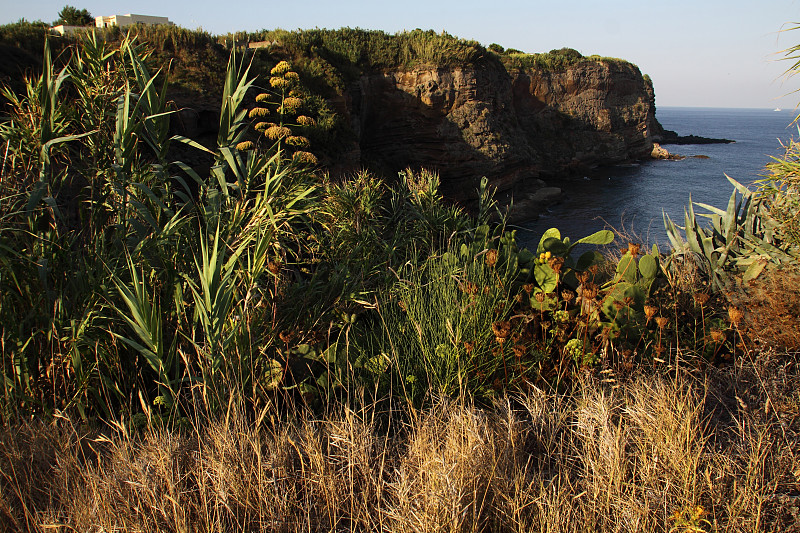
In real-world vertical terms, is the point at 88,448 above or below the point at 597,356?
below

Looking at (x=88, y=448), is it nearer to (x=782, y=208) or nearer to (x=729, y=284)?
(x=729, y=284)

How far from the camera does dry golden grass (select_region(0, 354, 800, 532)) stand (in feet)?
6.22

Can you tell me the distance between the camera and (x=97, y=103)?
10.9 ft

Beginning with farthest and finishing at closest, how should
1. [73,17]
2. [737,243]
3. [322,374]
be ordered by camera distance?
[73,17]
[737,243]
[322,374]

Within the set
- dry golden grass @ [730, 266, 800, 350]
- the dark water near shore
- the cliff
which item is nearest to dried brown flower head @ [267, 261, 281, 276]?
dry golden grass @ [730, 266, 800, 350]

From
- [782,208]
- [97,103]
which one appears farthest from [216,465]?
[782,208]

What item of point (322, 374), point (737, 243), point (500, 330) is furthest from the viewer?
point (737, 243)

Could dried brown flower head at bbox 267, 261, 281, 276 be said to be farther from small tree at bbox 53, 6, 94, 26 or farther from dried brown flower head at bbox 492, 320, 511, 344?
small tree at bbox 53, 6, 94, 26


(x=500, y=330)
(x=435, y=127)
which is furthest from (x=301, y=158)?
(x=435, y=127)

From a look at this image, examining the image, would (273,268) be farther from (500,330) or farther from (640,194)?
(640,194)

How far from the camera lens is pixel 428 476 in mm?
1991

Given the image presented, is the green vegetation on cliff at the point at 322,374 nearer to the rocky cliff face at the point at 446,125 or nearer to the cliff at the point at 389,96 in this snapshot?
the cliff at the point at 389,96

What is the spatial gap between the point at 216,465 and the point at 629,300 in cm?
227

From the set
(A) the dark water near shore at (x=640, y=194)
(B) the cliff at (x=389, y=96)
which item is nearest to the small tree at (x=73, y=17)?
(B) the cliff at (x=389, y=96)
